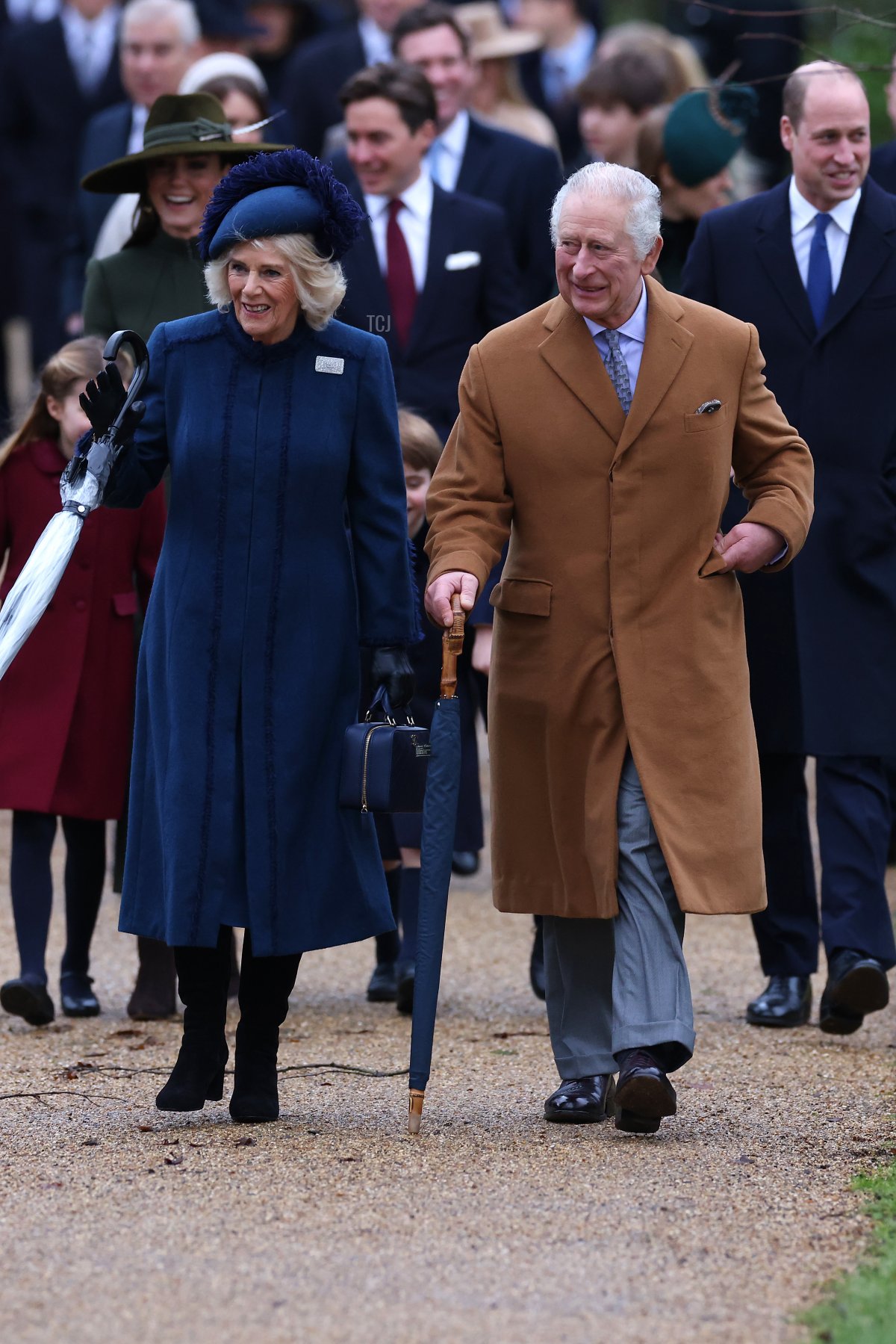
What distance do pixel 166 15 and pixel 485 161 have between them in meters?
1.70

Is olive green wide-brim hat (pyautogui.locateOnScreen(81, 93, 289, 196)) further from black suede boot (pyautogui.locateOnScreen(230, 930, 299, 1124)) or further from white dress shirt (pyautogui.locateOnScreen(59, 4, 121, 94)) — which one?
white dress shirt (pyautogui.locateOnScreen(59, 4, 121, 94))

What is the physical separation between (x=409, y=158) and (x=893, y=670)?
227 centimetres

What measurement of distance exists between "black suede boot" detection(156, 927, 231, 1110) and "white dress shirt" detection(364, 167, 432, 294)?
2.95 m

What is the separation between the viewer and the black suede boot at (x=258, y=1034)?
5238 millimetres

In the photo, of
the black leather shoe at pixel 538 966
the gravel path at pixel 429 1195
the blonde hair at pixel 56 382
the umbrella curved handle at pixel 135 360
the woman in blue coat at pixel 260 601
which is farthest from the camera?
the black leather shoe at pixel 538 966

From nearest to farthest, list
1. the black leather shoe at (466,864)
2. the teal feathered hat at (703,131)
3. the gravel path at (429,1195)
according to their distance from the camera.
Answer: the gravel path at (429,1195) → the teal feathered hat at (703,131) → the black leather shoe at (466,864)

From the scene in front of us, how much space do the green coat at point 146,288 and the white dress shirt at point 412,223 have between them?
1.00 meters

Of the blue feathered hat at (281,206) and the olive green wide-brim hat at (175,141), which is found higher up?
the olive green wide-brim hat at (175,141)

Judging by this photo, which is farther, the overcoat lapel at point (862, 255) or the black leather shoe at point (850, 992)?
the overcoat lapel at point (862, 255)

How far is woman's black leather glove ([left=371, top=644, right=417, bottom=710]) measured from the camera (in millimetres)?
5195

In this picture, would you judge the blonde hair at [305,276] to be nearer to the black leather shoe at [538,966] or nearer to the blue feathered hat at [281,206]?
the blue feathered hat at [281,206]

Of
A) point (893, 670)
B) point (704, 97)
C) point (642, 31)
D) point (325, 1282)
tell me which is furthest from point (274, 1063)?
point (642, 31)

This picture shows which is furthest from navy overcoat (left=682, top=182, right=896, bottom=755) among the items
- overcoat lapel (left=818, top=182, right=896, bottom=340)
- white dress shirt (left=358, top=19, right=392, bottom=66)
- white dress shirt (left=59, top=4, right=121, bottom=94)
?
white dress shirt (left=59, top=4, right=121, bottom=94)

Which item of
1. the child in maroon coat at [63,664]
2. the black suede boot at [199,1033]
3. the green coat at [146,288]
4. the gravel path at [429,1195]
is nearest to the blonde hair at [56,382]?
the child in maroon coat at [63,664]
